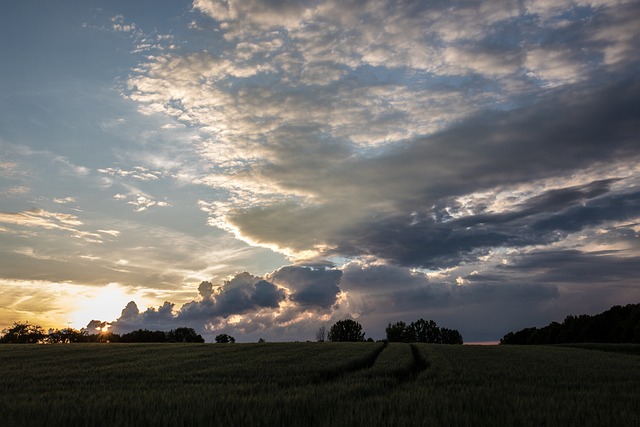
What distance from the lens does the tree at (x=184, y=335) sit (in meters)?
122

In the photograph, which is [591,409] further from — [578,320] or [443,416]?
[578,320]

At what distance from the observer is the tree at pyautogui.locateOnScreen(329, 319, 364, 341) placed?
151000 millimetres

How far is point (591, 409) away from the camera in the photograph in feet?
35.6

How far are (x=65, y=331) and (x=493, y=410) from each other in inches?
4957

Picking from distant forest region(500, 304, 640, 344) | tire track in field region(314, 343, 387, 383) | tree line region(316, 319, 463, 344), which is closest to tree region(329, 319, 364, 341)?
tree line region(316, 319, 463, 344)

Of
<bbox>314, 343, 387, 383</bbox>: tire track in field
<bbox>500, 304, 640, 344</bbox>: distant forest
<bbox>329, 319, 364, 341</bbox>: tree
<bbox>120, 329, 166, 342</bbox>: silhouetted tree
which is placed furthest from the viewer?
<bbox>329, 319, 364, 341</bbox>: tree

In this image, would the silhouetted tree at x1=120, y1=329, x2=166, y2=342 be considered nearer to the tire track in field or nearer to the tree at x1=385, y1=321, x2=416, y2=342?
the tree at x1=385, y1=321, x2=416, y2=342

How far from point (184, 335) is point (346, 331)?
5361 centimetres

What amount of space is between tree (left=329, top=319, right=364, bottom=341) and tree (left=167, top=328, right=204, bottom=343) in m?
46.3

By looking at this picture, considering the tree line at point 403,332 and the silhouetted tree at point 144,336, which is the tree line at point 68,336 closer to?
the silhouetted tree at point 144,336

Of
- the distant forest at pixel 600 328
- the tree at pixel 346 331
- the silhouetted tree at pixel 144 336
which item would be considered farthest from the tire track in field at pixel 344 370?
the tree at pixel 346 331

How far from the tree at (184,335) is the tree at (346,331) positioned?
46.3 metres

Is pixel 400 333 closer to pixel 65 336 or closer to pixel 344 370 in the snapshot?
pixel 65 336

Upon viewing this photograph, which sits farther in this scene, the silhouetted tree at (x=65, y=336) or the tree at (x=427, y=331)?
the tree at (x=427, y=331)
